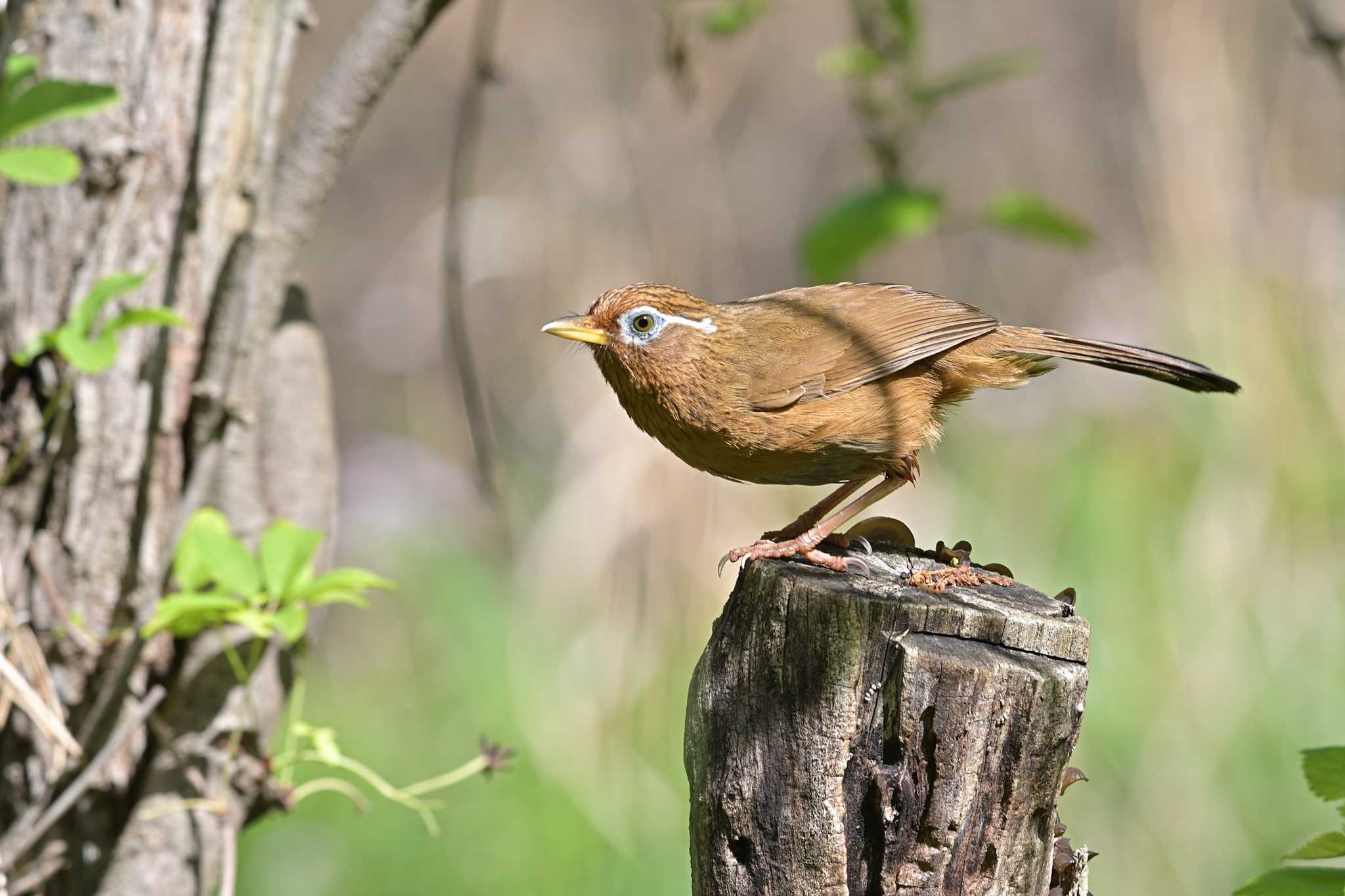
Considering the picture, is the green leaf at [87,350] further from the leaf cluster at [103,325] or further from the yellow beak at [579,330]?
the yellow beak at [579,330]

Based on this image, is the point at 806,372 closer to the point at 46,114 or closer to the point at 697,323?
the point at 697,323

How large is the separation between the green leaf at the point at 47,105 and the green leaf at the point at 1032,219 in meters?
2.36

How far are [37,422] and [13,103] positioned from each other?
80 centimetres

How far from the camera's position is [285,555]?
9.39ft

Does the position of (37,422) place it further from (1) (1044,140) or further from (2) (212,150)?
(1) (1044,140)

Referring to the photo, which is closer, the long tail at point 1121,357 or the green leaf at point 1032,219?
the long tail at point 1121,357

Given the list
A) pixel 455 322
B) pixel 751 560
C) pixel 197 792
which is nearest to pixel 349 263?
pixel 455 322

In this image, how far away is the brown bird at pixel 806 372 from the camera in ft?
9.97

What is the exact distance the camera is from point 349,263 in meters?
9.53

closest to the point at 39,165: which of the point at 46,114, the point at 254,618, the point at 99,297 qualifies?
the point at 46,114

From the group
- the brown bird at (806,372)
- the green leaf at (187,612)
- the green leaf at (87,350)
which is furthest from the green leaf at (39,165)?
the brown bird at (806,372)

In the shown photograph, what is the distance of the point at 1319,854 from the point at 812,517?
4.34ft

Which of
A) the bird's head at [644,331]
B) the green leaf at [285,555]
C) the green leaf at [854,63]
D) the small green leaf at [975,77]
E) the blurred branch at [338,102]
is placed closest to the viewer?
the green leaf at [285,555]

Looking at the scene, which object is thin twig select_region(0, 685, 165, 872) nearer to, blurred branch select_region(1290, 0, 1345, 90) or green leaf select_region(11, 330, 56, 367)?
green leaf select_region(11, 330, 56, 367)
